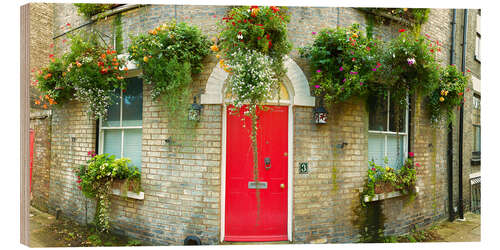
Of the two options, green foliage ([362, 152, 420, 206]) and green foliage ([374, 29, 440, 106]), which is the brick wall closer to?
green foliage ([362, 152, 420, 206])

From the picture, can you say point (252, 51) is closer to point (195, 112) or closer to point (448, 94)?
point (195, 112)

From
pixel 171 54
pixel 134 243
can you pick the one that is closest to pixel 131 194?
pixel 134 243

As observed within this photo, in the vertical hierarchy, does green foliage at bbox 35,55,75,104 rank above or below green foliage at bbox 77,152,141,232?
above

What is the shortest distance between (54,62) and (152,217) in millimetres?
3184

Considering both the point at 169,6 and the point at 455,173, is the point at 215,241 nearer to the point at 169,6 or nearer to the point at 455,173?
the point at 169,6

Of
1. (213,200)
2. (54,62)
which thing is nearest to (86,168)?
(54,62)

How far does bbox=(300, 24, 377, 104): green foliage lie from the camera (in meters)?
3.64

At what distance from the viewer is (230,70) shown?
134 inches

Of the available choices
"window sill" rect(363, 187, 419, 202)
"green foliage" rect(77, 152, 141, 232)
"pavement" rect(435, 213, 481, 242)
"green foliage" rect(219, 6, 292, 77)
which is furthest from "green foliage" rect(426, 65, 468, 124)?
"green foliage" rect(77, 152, 141, 232)

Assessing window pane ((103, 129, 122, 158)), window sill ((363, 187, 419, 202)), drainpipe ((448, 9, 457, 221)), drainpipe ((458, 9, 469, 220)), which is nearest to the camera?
window sill ((363, 187, 419, 202))

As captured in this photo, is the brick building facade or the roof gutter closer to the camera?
the brick building facade

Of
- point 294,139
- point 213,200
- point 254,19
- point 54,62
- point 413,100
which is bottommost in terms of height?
point 213,200

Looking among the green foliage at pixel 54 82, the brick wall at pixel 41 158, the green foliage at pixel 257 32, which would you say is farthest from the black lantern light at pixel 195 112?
the brick wall at pixel 41 158

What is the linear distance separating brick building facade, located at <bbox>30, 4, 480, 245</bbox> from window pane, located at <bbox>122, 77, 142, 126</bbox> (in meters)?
0.27
